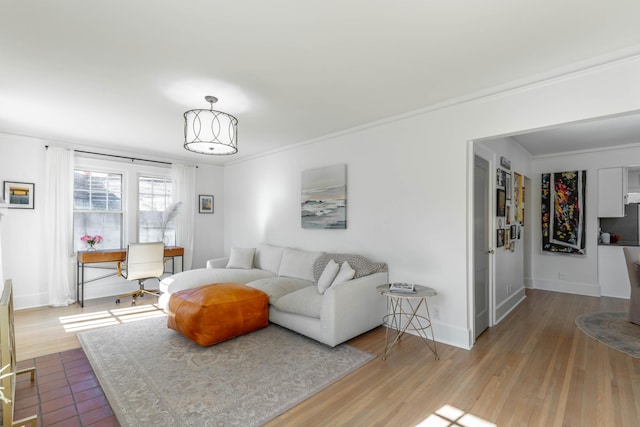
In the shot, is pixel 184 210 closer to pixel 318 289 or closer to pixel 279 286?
pixel 279 286

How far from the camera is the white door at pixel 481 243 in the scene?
3.11 metres

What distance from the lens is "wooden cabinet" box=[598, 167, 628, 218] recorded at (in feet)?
15.5

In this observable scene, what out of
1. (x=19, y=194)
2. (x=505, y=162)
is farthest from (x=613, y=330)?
(x=19, y=194)

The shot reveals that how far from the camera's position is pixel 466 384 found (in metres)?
2.28

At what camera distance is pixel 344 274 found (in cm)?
321

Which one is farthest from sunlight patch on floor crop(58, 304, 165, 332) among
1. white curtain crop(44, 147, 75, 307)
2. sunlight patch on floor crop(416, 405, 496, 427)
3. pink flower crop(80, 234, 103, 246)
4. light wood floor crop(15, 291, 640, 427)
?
sunlight patch on floor crop(416, 405, 496, 427)

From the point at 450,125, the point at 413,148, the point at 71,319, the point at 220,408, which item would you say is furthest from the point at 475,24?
the point at 71,319

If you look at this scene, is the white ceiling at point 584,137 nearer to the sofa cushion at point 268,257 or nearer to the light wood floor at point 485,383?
the light wood floor at point 485,383

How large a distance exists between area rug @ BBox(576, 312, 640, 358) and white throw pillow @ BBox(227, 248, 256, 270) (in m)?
4.41

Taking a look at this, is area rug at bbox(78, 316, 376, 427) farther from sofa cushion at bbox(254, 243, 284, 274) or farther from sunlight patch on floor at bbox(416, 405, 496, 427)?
sofa cushion at bbox(254, 243, 284, 274)

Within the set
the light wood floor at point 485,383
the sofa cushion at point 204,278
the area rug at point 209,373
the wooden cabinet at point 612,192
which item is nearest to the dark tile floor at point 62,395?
the area rug at point 209,373

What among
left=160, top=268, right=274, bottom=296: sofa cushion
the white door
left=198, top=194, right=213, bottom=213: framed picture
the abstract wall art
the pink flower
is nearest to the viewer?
the white door

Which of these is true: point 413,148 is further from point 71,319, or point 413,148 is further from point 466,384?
point 71,319

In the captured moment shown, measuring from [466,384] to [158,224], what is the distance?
17.3 feet
